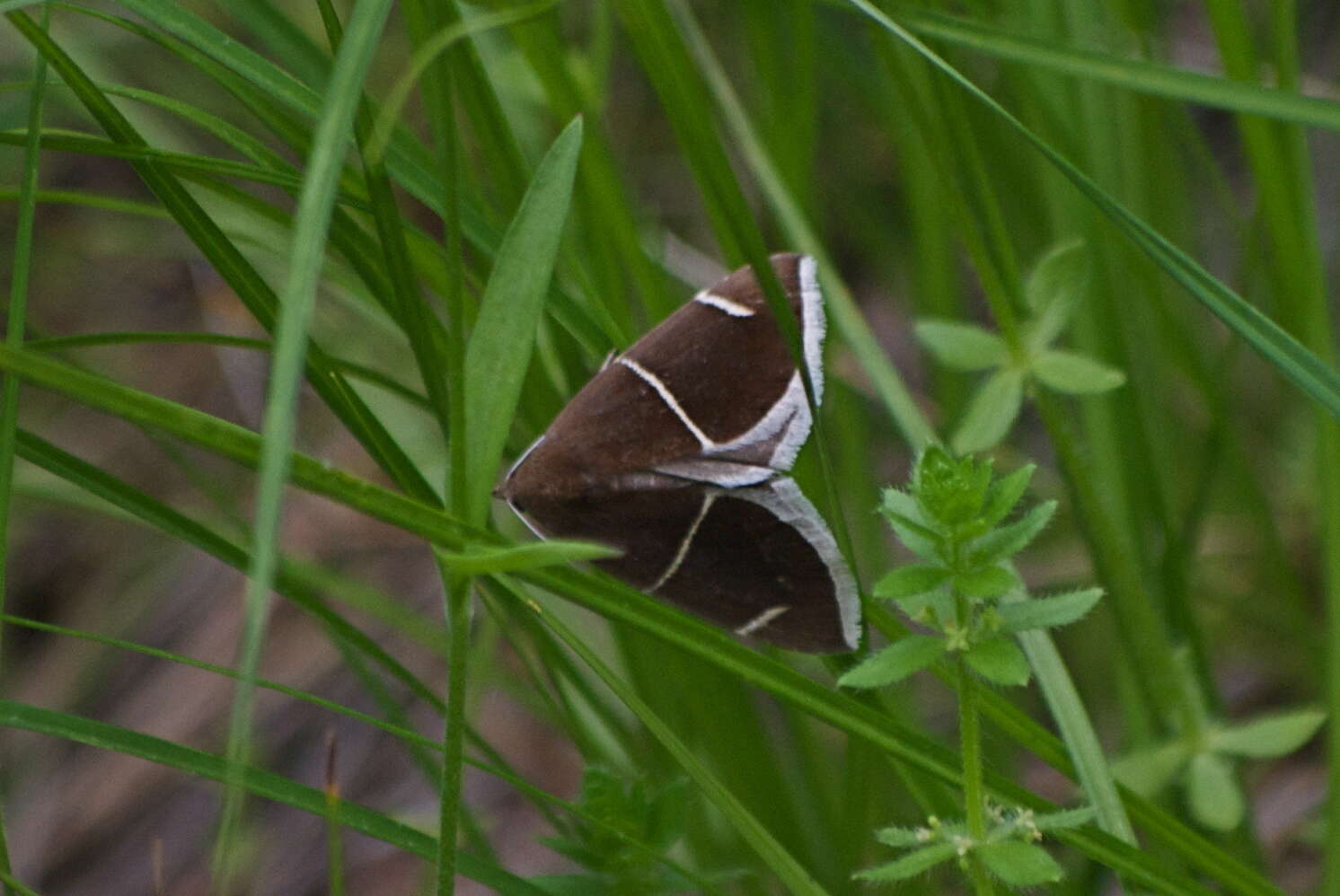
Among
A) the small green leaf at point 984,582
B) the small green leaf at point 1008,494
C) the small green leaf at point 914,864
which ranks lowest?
the small green leaf at point 914,864

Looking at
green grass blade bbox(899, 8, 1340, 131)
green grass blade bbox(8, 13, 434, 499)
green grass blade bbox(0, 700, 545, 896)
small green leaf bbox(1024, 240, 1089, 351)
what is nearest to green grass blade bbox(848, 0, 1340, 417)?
green grass blade bbox(899, 8, 1340, 131)

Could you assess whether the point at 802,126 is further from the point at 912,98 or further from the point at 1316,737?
the point at 1316,737

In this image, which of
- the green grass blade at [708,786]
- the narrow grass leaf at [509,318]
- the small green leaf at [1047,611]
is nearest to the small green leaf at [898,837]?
the green grass blade at [708,786]

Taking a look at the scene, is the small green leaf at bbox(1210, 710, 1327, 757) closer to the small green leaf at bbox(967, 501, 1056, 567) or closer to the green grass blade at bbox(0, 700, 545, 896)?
the small green leaf at bbox(967, 501, 1056, 567)

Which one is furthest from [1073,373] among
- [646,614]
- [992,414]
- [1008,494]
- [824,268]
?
[646,614]

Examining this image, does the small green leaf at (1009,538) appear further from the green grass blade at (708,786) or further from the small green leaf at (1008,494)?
the green grass blade at (708,786)

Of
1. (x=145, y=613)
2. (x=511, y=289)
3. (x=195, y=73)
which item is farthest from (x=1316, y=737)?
(x=195, y=73)
